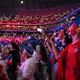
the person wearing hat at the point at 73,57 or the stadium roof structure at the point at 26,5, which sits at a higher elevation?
the stadium roof structure at the point at 26,5

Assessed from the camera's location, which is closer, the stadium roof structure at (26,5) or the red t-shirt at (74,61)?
the red t-shirt at (74,61)

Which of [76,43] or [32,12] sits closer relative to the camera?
[76,43]

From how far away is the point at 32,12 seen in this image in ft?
93.8

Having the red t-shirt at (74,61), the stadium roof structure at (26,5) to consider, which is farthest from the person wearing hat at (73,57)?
the stadium roof structure at (26,5)

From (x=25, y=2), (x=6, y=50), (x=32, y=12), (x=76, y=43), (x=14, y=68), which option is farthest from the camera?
(x=25, y=2)

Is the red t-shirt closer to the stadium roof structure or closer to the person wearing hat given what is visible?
the person wearing hat

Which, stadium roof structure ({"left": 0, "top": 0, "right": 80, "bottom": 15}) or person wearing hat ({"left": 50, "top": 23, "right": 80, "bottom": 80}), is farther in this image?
stadium roof structure ({"left": 0, "top": 0, "right": 80, "bottom": 15})

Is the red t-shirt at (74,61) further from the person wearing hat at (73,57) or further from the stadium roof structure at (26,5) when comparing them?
the stadium roof structure at (26,5)

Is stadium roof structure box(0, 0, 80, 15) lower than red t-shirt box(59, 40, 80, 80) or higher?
higher

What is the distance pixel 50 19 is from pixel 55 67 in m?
19.4

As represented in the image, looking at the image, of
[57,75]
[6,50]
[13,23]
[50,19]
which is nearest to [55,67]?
[57,75]

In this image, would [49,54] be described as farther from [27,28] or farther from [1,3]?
[1,3]

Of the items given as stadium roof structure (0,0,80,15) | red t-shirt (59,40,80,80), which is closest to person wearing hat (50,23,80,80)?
red t-shirt (59,40,80,80)

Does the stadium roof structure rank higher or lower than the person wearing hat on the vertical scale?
higher
